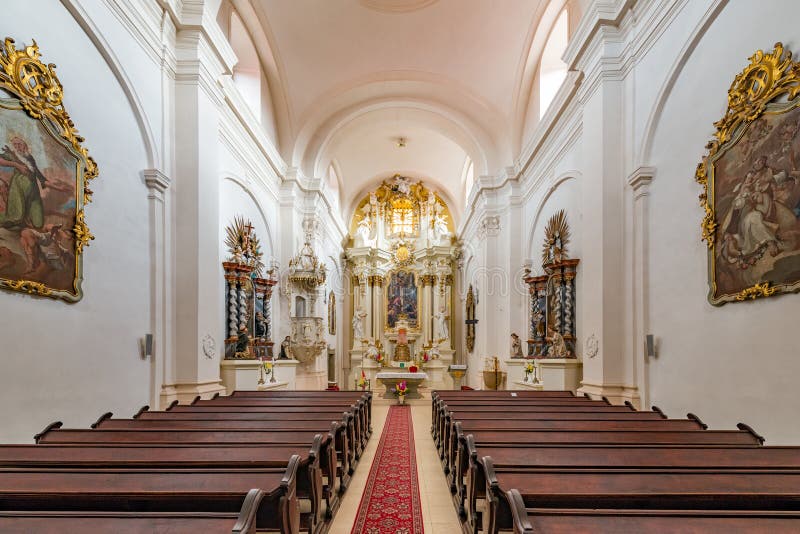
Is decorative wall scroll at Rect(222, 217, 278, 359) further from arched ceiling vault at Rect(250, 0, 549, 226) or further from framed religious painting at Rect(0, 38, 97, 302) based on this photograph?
framed religious painting at Rect(0, 38, 97, 302)

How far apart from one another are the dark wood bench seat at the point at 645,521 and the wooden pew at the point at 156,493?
112 centimetres

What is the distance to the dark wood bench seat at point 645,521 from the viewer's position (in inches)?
76.0

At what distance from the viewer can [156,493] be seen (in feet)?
7.63

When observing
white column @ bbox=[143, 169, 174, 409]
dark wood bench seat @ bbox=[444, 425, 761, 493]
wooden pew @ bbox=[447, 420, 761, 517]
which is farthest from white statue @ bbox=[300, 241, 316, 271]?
dark wood bench seat @ bbox=[444, 425, 761, 493]

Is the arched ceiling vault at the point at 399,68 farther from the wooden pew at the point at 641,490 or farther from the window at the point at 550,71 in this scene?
the wooden pew at the point at 641,490

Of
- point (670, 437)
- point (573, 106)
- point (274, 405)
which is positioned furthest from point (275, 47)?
point (670, 437)

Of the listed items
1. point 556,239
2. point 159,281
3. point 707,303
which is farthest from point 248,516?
point 556,239

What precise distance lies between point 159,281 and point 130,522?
15.8ft

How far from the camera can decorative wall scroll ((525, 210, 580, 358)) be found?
8.56m

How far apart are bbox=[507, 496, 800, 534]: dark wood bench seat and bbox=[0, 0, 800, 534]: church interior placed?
14 mm

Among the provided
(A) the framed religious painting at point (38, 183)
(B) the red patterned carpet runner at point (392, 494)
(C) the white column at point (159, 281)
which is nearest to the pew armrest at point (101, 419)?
(A) the framed religious painting at point (38, 183)

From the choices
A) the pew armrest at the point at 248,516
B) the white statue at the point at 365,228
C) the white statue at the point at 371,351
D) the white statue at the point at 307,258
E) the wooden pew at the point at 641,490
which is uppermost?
the white statue at the point at 365,228

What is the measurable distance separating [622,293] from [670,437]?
290cm

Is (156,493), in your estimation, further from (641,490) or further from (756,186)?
(756,186)
